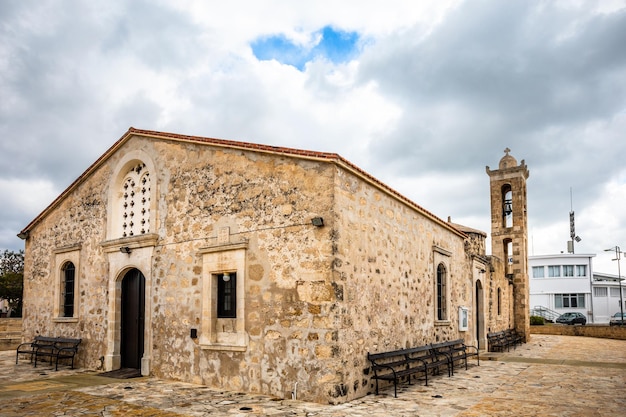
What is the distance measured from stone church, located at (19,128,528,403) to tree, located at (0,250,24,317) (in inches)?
744

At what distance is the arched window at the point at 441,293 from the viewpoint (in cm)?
1353

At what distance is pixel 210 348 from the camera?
32.5ft

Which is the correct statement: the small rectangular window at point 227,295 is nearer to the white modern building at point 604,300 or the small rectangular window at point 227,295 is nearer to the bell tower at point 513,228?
the bell tower at point 513,228

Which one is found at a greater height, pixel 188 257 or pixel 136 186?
pixel 136 186

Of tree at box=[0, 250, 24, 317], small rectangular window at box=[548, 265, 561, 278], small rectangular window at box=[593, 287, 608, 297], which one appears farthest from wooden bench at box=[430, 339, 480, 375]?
small rectangular window at box=[593, 287, 608, 297]

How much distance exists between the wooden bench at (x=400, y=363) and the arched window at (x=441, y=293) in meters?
1.64

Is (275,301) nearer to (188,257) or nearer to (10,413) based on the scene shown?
(188,257)

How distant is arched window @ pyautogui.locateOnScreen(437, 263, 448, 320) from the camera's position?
13.5 metres

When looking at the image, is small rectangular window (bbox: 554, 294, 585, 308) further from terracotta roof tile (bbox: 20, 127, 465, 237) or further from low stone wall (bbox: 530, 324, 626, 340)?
terracotta roof tile (bbox: 20, 127, 465, 237)

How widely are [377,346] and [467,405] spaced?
2010 mm

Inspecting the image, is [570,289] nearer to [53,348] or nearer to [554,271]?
A: [554,271]

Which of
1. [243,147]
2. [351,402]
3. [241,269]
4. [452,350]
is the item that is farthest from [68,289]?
[452,350]

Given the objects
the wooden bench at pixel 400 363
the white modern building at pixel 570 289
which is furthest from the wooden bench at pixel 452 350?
the white modern building at pixel 570 289

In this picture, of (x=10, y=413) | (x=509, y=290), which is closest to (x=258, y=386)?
(x=10, y=413)
